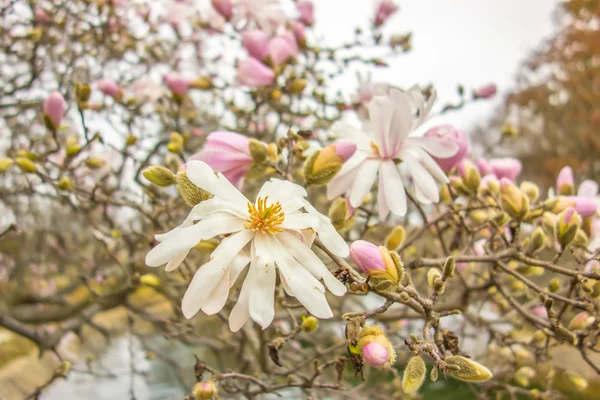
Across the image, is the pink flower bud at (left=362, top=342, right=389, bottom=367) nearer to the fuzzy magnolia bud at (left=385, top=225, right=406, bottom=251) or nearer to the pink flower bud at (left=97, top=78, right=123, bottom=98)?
the fuzzy magnolia bud at (left=385, top=225, right=406, bottom=251)

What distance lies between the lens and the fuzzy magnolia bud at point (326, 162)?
709 mm

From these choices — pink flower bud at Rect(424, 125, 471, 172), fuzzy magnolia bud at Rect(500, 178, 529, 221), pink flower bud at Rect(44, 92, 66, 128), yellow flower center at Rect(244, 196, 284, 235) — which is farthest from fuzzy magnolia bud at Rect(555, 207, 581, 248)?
pink flower bud at Rect(44, 92, 66, 128)

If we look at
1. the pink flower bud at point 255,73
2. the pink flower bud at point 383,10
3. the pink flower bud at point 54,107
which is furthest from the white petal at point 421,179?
the pink flower bud at point 383,10

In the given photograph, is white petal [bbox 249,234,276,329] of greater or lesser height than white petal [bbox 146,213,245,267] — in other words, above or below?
below

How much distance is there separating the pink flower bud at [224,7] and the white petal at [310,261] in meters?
1.39

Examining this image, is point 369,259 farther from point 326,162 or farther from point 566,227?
point 566,227

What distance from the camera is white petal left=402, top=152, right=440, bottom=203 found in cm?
73

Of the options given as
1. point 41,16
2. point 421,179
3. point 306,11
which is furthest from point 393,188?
point 41,16

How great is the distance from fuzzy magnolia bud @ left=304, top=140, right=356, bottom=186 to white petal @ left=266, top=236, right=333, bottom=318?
0.72 ft

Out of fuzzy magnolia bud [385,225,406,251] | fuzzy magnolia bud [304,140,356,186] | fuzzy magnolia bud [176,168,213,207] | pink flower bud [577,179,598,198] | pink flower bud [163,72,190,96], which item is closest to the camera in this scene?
fuzzy magnolia bud [176,168,213,207]

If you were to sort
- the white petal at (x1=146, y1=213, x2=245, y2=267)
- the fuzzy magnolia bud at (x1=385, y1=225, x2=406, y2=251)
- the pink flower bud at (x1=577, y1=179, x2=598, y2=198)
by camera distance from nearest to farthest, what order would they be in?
the white petal at (x1=146, y1=213, x2=245, y2=267) → the fuzzy magnolia bud at (x1=385, y1=225, x2=406, y2=251) → the pink flower bud at (x1=577, y1=179, x2=598, y2=198)

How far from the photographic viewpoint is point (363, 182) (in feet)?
2.46

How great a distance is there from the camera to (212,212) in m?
0.54

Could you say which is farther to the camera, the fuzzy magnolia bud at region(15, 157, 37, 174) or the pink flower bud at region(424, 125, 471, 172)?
the fuzzy magnolia bud at region(15, 157, 37, 174)
